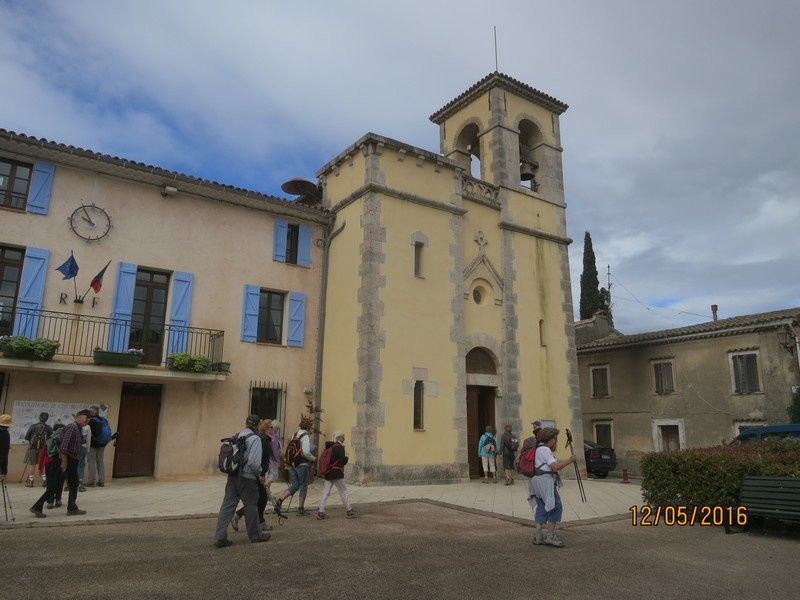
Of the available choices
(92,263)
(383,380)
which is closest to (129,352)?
(92,263)

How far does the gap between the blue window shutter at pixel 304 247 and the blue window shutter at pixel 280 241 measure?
0.46 m

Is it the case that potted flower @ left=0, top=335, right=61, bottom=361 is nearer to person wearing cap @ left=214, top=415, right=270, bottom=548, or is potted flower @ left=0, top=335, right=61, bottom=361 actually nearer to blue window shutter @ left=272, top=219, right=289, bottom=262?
blue window shutter @ left=272, top=219, right=289, bottom=262

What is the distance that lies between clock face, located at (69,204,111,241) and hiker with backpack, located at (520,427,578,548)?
11153 mm

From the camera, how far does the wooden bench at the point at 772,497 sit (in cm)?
769

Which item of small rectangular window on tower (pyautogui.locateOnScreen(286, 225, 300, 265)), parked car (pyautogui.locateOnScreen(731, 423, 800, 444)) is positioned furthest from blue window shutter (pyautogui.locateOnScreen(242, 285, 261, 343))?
parked car (pyautogui.locateOnScreen(731, 423, 800, 444))

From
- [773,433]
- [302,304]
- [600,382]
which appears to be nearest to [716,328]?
[600,382]

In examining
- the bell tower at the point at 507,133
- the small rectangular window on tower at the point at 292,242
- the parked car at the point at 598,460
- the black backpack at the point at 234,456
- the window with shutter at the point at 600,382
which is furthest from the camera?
the window with shutter at the point at 600,382

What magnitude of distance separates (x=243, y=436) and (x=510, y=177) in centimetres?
1327

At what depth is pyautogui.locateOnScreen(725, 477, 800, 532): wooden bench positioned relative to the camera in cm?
769

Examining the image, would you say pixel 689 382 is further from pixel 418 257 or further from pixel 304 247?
pixel 304 247

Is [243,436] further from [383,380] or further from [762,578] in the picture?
[383,380]

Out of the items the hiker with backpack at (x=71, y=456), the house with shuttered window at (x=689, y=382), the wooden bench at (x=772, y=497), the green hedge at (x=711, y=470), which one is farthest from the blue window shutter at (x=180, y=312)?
the house with shuttered window at (x=689, y=382)

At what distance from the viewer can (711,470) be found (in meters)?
9.00
